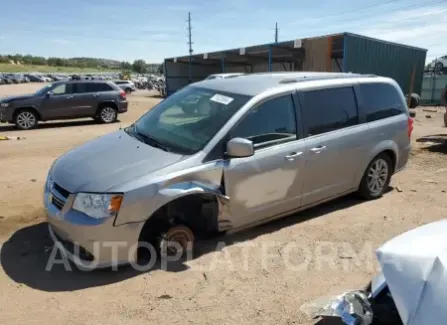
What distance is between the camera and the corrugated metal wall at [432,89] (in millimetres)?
25969

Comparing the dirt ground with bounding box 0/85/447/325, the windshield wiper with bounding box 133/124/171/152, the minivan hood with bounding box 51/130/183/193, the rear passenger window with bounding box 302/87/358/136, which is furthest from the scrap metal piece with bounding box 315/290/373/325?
the rear passenger window with bounding box 302/87/358/136

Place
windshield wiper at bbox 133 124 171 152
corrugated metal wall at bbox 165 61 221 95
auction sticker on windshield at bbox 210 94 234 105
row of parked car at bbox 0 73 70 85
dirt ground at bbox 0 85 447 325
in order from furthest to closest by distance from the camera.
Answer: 1. row of parked car at bbox 0 73 70 85
2. corrugated metal wall at bbox 165 61 221 95
3. auction sticker on windshield at bbox 210 94 234 105
4. windshield wiper at bbox 133 124 171 152
5. dirt ground at bbox 0 85 447 325

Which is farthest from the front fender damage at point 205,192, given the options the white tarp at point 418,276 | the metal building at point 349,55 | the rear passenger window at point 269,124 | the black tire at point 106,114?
the metal building at point 349,55

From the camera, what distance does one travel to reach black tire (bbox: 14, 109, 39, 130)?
1365 centimetres

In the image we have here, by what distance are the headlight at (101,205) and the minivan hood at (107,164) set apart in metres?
0.06

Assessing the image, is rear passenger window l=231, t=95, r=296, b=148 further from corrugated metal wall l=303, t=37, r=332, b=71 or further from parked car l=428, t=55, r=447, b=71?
parked car l=428, t=55, r=447, b=71

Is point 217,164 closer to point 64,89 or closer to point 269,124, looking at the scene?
point 269,124

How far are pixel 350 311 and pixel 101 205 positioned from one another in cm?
208

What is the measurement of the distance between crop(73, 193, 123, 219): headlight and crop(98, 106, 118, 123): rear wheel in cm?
1275

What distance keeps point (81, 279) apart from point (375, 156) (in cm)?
396

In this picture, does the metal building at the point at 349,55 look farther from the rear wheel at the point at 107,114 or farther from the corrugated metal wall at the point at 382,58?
the rear wheel at the point at 107,114

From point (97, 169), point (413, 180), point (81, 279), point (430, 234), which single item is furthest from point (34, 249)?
point (413, 180)

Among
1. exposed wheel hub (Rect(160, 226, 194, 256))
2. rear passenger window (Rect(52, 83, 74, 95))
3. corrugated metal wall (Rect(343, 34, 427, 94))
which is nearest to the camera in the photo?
exposed wheel hub (Rect(160, 226, 194, 256))

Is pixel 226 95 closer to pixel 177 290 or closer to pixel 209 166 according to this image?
pixel 209 166
